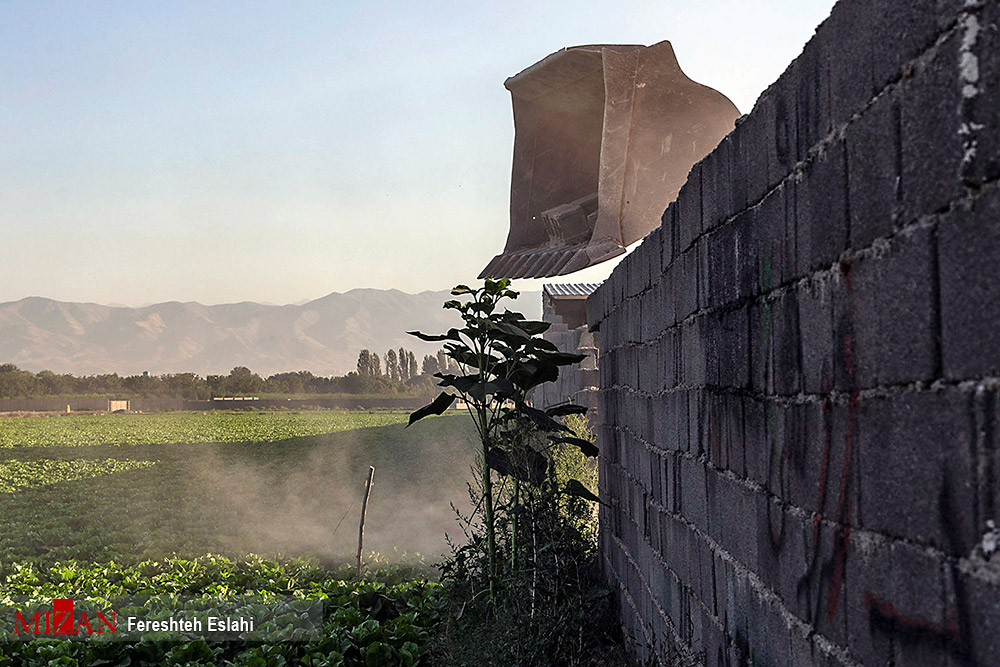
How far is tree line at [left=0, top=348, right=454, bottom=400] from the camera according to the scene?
158ft

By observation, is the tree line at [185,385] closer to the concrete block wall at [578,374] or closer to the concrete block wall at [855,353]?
the concrete block wall at [578,374]

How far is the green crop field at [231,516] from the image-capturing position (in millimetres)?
4906

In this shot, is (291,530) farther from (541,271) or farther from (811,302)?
(811,302)

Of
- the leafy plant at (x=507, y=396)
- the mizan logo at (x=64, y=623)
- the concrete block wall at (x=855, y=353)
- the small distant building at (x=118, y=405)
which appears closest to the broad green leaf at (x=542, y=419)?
the leafy plant at (x=507, y=396)

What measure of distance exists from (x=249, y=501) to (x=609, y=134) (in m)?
12.7

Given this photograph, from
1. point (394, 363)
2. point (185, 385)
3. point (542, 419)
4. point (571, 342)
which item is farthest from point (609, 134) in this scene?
point (394, 363)

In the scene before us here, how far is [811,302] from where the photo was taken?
144cm

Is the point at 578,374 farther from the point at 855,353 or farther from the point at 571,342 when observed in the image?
the point at 855,353

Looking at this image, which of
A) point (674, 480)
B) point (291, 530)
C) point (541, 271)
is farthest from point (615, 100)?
point (291, 530)

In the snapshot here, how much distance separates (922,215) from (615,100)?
679 cm

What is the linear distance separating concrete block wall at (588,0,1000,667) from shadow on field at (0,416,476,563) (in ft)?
26.5

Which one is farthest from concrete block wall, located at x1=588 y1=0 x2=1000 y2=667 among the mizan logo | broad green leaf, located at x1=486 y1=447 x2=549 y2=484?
the mizan logo

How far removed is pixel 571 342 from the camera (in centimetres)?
948

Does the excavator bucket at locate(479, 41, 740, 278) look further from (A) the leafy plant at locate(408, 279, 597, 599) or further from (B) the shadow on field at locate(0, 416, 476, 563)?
(B) the shadow on field at locate(0, 416, 476, 563)
